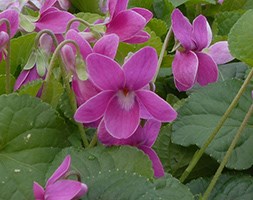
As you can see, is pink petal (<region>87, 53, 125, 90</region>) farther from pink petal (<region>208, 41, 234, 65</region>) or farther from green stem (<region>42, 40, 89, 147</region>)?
pink petal (<region>208, 41, 234, 65</region>)

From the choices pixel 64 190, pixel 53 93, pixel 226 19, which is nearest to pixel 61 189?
pixel 64 190

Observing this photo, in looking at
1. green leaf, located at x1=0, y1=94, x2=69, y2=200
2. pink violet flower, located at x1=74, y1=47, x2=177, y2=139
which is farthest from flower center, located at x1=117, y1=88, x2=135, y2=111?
green leaf, located at x1=0, y1=94, x2=69, y2=200

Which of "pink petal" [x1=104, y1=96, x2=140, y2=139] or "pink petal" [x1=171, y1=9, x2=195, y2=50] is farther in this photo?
"pink petal" [x1=171, y1=9, x2=195, y2=50]

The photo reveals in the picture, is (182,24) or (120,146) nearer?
(120,146)

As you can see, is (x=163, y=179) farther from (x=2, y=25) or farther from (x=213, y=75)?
(x=2, y=25)

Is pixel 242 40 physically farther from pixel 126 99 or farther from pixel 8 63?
pixel 8 63

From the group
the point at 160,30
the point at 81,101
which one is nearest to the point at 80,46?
the point at 81,101
